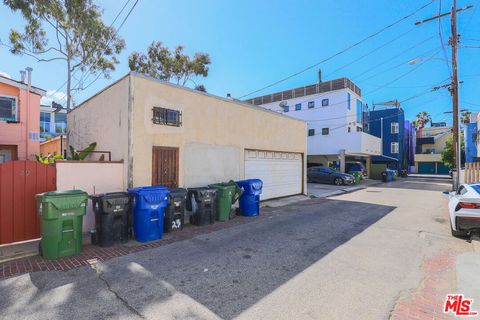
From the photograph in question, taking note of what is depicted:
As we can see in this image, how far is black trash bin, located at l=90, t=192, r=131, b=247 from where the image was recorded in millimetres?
5418

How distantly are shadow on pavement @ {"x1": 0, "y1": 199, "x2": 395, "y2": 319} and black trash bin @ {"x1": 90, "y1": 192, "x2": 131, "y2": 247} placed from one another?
34.2 inches

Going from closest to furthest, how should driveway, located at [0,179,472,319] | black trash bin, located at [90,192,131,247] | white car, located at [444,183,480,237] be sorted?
driveway, located at [0,179,472,319], black trash bin, located at [90,192,131,247], white car, located at [444,183,480,237]

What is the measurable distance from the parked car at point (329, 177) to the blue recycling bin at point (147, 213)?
16.8m

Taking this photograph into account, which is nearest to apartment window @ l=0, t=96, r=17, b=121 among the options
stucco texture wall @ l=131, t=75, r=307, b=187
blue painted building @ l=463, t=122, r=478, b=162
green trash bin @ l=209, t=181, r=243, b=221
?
stucco texture wall @ l=131, t=75, r=307, b=187

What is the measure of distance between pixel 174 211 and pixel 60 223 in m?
2.50

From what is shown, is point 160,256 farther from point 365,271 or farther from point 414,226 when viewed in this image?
point 414,226

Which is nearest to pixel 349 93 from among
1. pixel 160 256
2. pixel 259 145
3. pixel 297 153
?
pixel 297 153

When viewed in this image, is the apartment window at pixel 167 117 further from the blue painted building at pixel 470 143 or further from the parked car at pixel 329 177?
the blue painted building at pixel 470 143

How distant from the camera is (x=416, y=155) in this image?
46469 mm

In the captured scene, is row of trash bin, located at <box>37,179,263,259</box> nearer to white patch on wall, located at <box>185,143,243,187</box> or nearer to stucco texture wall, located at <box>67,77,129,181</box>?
white patch on wall, located at <box>185,143,243,187</box>

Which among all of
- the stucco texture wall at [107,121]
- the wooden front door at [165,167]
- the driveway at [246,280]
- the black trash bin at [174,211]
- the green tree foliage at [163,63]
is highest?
the green tree foliage at [163,63]

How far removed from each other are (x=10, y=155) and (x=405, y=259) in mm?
13669

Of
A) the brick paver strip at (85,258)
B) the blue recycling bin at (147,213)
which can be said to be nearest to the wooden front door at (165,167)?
the blue recycling bin at (147,213)

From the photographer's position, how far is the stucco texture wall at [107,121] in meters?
6.98
